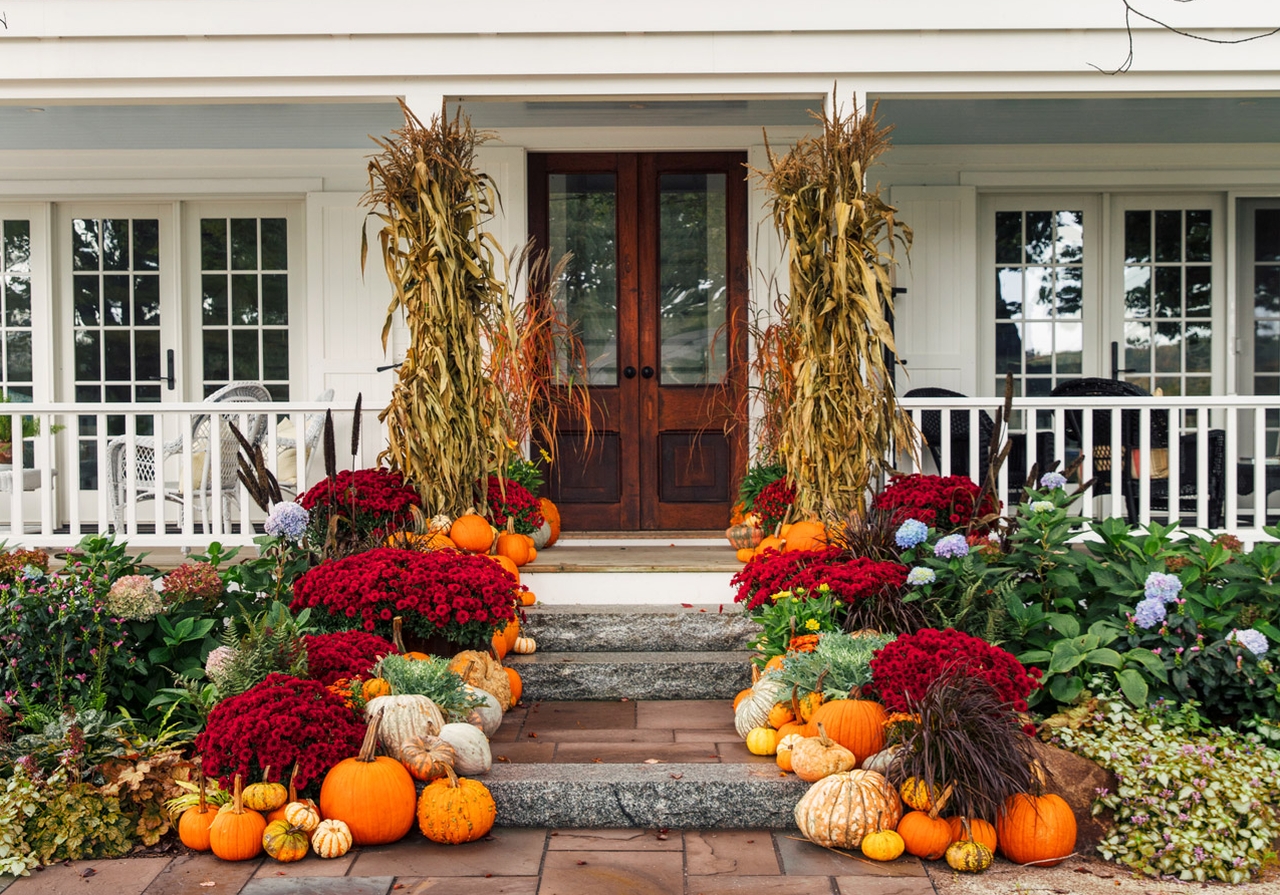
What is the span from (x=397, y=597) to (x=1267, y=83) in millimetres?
4048

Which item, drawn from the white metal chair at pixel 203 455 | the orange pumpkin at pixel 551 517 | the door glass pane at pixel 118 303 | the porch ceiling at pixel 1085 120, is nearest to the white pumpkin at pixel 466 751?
the orange pumpkin at pixel 551 517

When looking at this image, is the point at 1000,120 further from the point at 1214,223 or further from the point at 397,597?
the point at 397,597

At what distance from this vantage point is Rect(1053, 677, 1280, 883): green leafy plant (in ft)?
8.64

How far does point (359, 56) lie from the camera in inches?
175

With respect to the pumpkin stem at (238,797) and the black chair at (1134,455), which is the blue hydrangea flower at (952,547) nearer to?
the black chair at (1134,455)

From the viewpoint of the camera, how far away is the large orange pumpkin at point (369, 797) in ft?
8.81

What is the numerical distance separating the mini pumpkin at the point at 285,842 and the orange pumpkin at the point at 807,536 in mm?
2232

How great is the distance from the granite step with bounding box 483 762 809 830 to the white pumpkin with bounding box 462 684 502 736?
405 mm

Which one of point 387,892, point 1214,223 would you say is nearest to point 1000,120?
point 1214,223

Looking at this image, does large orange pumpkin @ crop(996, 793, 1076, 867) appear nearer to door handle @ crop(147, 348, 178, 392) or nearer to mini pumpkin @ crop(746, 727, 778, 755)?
mini pumpkin @ crop(746, 727, 778, 755)

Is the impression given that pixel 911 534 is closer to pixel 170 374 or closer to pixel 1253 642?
pixel 1253 642

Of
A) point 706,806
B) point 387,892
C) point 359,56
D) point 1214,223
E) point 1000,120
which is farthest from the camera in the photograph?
point 1214,223

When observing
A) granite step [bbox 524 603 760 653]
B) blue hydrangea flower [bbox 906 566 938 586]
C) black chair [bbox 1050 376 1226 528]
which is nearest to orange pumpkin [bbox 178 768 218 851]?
granite step [bbox 524 603 760 653]

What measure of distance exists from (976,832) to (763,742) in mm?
703
